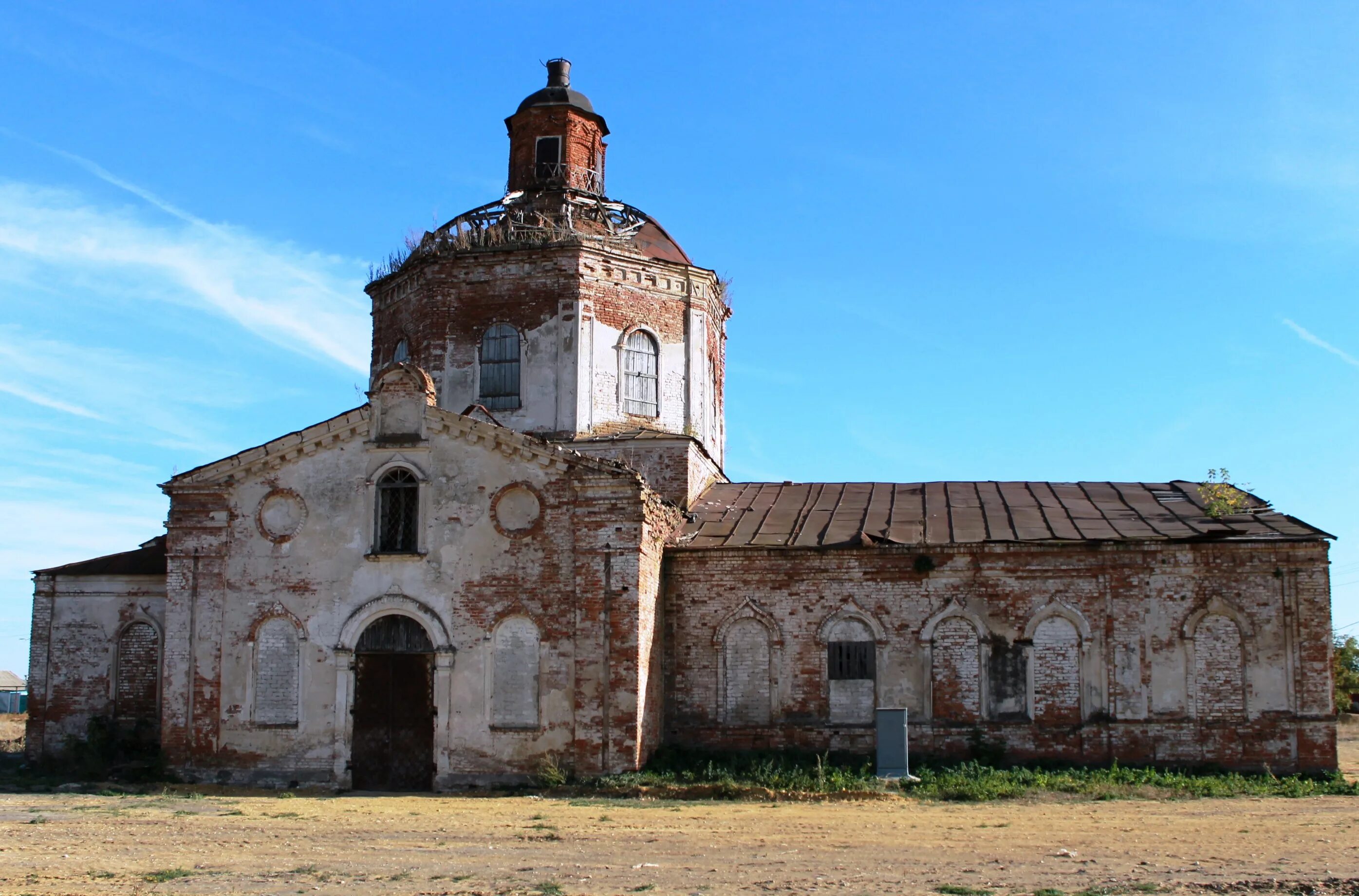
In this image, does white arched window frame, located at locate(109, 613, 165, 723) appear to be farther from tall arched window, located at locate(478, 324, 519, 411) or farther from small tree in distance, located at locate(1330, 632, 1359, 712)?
small tree in distance, located at locate(1330, 632, 1359, 712)

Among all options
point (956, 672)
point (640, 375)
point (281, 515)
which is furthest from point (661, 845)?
point (640, 375)

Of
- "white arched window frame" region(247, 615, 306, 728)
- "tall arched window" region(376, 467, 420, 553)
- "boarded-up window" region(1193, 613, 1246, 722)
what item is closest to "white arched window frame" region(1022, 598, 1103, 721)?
"boarded-up window" region(1193, 613, 1246, 722)

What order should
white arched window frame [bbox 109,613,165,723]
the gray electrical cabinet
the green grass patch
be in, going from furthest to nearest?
white arched window frame [bbox 109,613,165,723], the gray electrical cabinet, the green grass patch

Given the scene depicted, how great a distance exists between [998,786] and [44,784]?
14228 mm

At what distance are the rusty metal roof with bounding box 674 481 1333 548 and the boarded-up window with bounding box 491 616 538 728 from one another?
3332 mm

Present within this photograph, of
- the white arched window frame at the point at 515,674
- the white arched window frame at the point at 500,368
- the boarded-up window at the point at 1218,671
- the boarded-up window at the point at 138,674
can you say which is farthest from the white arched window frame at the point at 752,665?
the boarded-up window at the point at 138,674

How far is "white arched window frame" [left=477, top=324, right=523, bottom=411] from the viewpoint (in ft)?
81.6

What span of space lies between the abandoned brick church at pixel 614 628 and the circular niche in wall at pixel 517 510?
33 millimetres

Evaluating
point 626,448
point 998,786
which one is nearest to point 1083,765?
point 998,786

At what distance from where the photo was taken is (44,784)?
20.6 meters

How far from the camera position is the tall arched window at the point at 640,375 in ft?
82.7

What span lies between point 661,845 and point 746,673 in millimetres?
7866

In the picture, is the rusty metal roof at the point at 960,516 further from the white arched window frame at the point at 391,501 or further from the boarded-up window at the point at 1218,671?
the white arched window frame at the point at 391,501

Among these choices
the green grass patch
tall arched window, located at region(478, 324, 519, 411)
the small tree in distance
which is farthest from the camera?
the small tree in distance
